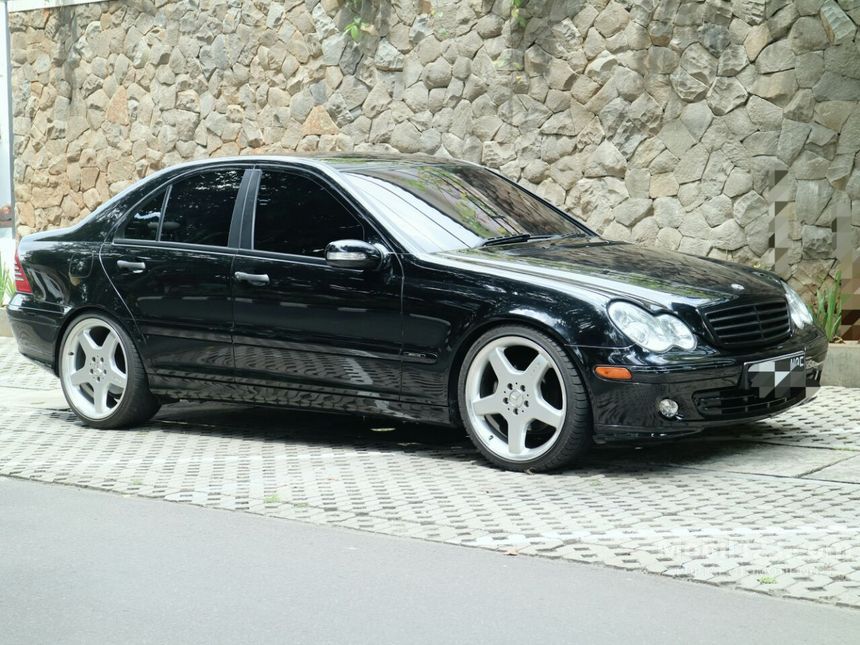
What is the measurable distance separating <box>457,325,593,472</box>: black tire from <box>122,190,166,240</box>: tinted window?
257 centimetres

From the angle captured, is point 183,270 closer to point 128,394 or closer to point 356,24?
point 128,394

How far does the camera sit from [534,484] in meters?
6.86

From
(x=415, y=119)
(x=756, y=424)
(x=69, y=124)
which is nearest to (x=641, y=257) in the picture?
(x=756, y=424)

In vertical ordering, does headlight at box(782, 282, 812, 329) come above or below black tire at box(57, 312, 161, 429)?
above

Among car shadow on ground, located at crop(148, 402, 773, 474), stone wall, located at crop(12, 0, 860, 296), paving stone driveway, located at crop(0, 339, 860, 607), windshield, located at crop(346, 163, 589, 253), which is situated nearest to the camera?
paving stone driveway, located at crop(0, 339, 860, 607)

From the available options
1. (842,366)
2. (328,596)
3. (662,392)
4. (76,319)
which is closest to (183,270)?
(76,319)

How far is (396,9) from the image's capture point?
13.2 metres

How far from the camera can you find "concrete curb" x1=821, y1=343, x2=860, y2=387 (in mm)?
9820

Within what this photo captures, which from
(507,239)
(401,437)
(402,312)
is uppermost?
(507,239)

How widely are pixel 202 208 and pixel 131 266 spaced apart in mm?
571

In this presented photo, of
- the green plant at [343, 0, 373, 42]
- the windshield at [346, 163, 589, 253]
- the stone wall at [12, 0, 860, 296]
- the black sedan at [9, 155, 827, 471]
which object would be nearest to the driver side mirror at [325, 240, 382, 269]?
the black sedan at [9, 155, 827, 471]

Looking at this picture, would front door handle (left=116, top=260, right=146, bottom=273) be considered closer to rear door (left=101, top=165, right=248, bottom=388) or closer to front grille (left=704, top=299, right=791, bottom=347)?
rear door (left=101, top=165, right=248, bottom=388)

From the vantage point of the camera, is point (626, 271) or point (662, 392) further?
point (626, 271)

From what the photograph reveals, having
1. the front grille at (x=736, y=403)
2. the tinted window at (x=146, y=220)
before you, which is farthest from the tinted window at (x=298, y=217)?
the front grille at (x=736, y=403)
